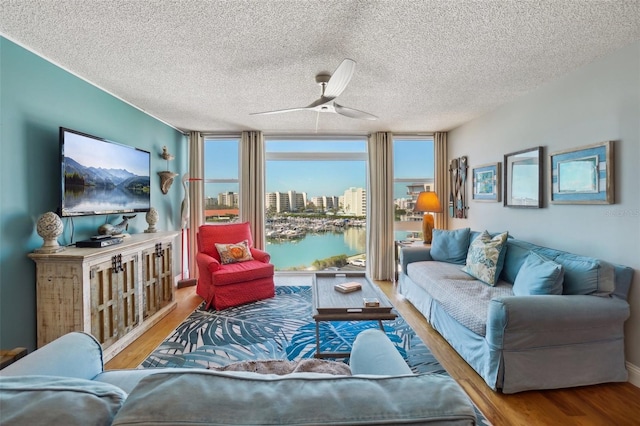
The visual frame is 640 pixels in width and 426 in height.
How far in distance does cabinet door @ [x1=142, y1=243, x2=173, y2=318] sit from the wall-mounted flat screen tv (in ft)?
1.77

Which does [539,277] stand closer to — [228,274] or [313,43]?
[313,43]

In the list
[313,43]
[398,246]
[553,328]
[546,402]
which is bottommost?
[546,402]

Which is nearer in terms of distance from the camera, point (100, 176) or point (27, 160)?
point (27, 160)

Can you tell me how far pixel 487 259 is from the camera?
280cm

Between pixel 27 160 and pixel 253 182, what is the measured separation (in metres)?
2.73

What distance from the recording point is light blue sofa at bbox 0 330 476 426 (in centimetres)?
50

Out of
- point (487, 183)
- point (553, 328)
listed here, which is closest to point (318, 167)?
point (487, 183)

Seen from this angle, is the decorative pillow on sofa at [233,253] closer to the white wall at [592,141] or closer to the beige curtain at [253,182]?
the beige curtain at [253,182]

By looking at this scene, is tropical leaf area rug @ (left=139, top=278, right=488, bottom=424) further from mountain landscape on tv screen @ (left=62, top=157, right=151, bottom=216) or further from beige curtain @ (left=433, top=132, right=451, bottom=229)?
beige curtain @ (left=433, top=132, right=451, bottom=229)

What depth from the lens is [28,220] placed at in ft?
7.21

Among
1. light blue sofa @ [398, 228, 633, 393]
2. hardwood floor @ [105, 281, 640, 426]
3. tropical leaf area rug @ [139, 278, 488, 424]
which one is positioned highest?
light blue sofa @ [398, 228, 633, 393]

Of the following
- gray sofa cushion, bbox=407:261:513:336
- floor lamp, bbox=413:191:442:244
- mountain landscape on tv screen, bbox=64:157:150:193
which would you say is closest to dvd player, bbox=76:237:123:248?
mountain landscape on tv screen, bbox=64:157:150:193

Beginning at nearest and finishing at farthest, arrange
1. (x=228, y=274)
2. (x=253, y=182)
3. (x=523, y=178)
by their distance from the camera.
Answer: (x=523, y=178)
(x=228, y=274)
(x=253, y=182)

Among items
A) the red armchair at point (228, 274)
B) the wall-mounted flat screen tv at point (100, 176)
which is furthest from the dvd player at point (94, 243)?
the red armchair at point (228, 274)
